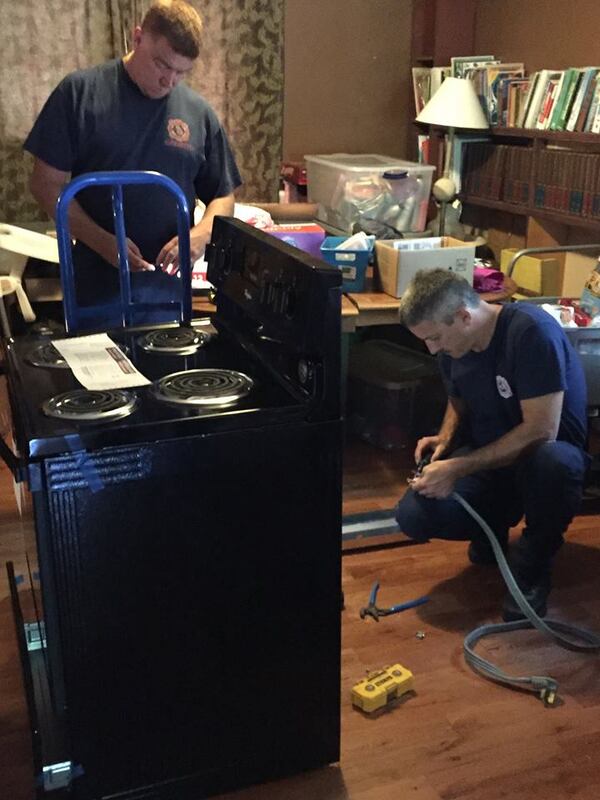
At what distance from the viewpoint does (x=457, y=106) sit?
3.89 m

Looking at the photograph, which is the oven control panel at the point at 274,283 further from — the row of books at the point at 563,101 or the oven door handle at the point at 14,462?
the row of books at the point at 563,101

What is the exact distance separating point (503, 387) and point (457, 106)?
2.11 metres

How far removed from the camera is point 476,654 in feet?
6.89

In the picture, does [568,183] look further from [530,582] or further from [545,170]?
[530,582]

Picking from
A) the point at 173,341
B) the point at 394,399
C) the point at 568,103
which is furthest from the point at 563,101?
the point at 173,341

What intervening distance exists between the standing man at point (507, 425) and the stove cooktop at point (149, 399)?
25.7 inches

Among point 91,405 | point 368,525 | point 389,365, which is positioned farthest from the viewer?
point 389,365

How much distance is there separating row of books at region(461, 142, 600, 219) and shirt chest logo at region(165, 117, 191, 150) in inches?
Answer: 68.8

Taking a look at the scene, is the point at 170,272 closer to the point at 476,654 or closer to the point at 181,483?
the point at 181,483

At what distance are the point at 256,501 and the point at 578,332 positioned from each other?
1602 mm

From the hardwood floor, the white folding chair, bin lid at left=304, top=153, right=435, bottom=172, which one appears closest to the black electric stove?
the hardwood floor

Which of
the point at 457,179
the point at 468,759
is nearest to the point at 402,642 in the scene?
the point at 468,759

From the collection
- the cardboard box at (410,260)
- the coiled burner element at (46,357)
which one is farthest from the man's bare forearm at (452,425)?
the coiled burner element at (46,357)

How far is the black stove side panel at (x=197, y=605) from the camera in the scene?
137 cm
